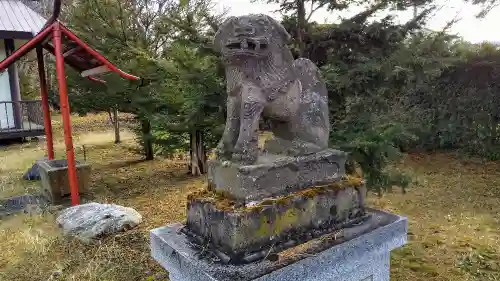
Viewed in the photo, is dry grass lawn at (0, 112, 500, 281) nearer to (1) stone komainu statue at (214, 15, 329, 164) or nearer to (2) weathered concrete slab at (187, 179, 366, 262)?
(2) weathered concrete slab at (187, 179, 366, 262)

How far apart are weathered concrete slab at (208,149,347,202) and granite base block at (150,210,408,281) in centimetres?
36

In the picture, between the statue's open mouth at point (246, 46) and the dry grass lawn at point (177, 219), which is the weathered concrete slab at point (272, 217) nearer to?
the statue's open mouth at point (246, 46)

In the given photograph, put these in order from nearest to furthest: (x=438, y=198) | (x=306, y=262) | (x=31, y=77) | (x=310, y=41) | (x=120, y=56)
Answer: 1. (x=306, y=262)
2. (x=310, y=41)
3. (x=438, y=198)
4. (x=120, y=56)
5. (x=31, y=77)

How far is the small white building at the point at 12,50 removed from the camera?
29.0 ft

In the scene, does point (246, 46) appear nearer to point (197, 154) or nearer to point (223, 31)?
point (223, 31)

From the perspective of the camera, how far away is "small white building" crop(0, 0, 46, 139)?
8.84 meters

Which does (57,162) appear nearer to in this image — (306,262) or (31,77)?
(306,262)

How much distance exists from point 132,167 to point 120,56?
237cm

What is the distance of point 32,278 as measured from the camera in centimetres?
341

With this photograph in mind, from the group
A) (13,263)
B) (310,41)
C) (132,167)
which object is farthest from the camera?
(132,167)

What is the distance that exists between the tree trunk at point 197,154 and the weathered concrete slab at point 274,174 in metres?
4.66

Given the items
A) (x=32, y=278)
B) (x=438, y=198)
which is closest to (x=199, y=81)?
(x=32, y=278)

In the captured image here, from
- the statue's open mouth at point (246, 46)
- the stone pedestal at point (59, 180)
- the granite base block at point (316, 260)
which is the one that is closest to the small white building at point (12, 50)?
the stone pedestal at point (59, 180)

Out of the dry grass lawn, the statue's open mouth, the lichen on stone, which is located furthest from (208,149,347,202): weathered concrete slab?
the dry grass lawn
